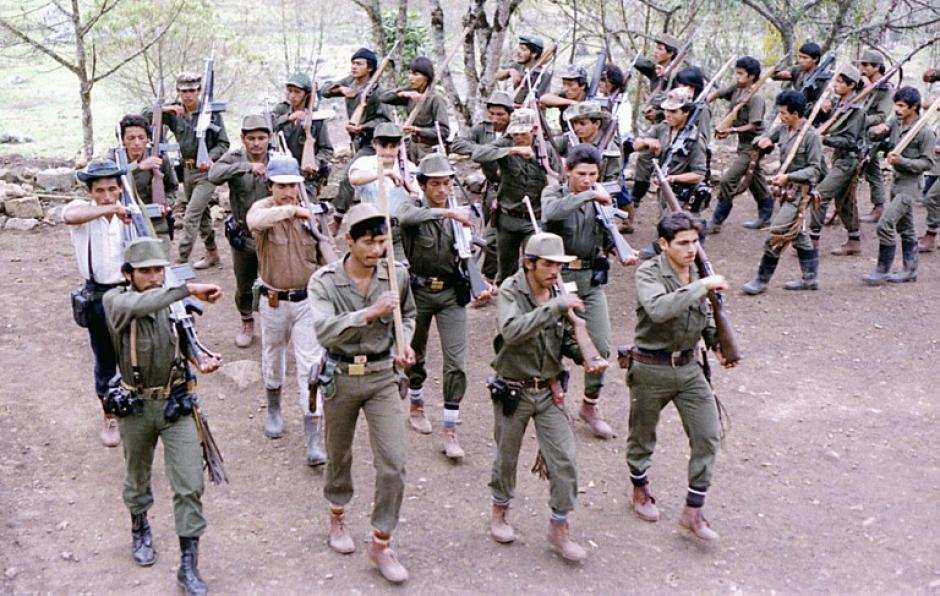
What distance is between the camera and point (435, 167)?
634 centimetres

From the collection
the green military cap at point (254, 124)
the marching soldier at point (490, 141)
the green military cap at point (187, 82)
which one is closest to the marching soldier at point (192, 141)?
the green military cap at point (187, 82)

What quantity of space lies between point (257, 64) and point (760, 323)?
47.2 feet

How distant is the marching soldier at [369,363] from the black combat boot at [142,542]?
1.19m

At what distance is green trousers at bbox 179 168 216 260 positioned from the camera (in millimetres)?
9727

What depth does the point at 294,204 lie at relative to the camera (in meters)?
6.48

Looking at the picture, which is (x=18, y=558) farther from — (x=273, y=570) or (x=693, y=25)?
(x=693, y=25)

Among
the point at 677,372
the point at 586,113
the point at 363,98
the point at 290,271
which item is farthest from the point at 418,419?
the point at 363,98

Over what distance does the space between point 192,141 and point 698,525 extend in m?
6.47

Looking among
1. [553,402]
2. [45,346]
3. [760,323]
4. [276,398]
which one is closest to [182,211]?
[45,346]

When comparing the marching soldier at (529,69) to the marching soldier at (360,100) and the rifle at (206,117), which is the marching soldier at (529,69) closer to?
the marching soldier at (360,100)

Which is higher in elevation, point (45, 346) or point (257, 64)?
point (257, 64)

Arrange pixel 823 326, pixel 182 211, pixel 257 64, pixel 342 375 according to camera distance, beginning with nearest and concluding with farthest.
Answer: pixel 342 375
pixel 823 326
pixel 182 211
pixel 257 64

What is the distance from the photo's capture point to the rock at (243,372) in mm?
7789

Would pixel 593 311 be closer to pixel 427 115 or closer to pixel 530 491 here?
pixel 530 491
